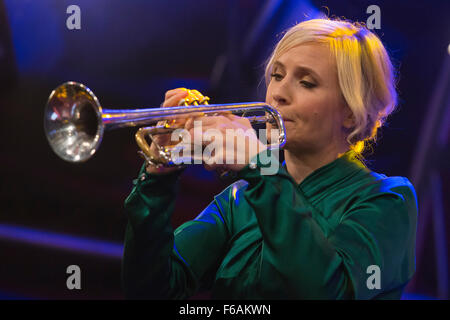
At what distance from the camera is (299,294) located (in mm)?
1034

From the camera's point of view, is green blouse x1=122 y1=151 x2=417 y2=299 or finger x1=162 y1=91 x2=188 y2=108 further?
finger x1=162 y1=91 x2=188 y2=108

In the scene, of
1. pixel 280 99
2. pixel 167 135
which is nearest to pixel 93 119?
pixel 167 135

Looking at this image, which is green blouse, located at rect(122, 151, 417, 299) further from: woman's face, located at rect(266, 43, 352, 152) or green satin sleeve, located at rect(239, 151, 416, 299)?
woman's face, located at rect(266, 43, 352, 152)

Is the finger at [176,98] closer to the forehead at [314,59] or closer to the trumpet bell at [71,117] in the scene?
the trumpet bell at [71,117]

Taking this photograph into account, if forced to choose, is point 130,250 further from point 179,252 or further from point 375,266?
point 375,266

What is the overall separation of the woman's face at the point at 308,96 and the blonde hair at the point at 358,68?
3 cm

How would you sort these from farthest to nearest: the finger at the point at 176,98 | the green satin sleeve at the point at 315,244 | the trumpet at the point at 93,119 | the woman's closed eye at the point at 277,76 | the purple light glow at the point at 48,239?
the purple light glow at the point at 48,239 → the woman's closed eye at the point at 277,76 → the finger at the point at 176,98 → the trumpet at the point at 93,119 → the green satin sleeve at the point at 315,244

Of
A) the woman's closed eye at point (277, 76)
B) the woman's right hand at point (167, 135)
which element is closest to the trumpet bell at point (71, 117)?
the woman's right hand at point (167, 135)

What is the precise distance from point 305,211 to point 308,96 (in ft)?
1.50

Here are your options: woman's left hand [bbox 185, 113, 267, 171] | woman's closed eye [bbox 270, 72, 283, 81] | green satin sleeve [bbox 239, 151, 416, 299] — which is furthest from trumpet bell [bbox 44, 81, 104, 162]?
woman's closed eye [bbox 270, 72, 283, 81]

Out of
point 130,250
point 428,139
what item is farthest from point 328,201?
point 428,139

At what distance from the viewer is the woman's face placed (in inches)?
55.2

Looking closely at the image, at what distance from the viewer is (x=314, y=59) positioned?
1.41 metres

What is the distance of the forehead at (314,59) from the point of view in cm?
141
